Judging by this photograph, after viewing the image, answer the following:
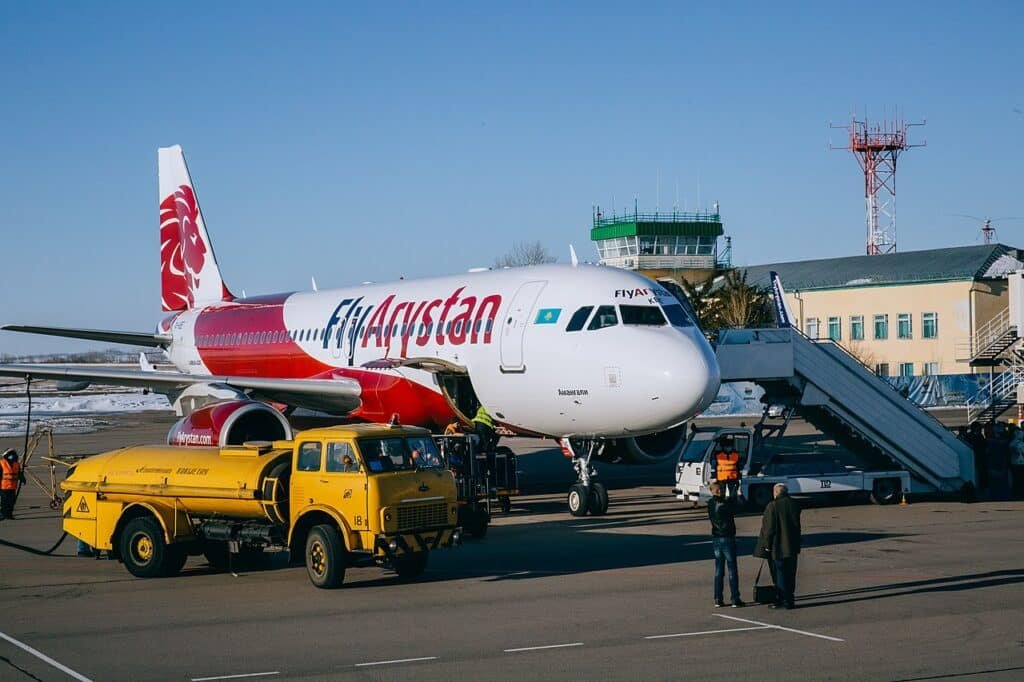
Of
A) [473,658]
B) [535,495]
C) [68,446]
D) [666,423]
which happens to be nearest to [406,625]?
[473,658]

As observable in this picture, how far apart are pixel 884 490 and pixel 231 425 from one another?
1353 centimetres

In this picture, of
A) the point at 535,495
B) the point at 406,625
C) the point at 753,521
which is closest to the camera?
the point at 406,625

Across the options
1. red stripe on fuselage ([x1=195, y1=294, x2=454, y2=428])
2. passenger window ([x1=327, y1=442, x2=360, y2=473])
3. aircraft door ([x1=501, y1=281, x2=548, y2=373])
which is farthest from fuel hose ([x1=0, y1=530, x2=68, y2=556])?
aircraft door ([x1=501, y1=281, x2=548, y2=373])

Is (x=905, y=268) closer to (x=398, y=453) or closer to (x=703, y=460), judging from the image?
(x=703, y=460)

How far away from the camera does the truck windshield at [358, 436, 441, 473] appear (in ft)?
54.8

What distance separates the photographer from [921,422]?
27859mm

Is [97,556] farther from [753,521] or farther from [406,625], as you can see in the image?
[753,521]

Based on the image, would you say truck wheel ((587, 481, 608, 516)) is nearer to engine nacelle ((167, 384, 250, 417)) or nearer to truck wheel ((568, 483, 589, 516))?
truck wheel ((568, 483, 589, 516))

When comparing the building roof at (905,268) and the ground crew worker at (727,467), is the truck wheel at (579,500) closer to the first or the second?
the ground crew worker at (727,467)

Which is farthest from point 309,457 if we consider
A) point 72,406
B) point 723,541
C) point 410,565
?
point 72,406

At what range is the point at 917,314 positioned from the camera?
69.9 m

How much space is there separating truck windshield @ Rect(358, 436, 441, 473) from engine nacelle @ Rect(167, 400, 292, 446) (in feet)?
24.2

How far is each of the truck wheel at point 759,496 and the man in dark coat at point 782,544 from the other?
10.6 meters

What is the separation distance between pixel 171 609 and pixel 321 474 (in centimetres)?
261
